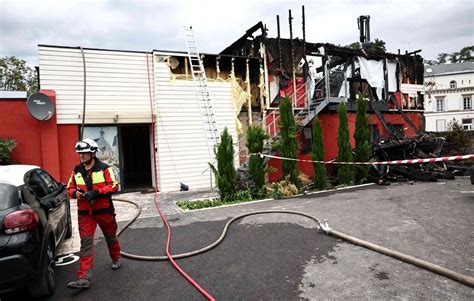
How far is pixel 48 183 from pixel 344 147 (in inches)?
355

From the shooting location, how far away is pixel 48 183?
4.80m

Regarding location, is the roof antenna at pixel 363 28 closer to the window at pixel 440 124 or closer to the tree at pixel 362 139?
the tree at pixel 362 139

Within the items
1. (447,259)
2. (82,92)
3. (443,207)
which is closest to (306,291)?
(447,259)

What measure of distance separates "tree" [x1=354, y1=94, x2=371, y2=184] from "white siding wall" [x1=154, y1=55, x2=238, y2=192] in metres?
5.42

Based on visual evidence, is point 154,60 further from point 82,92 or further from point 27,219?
point 27,219

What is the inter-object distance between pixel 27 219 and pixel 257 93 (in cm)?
1105

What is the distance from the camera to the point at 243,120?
517 inches


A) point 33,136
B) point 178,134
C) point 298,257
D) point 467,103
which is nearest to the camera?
point 298,257

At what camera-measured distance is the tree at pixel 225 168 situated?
28.6ft

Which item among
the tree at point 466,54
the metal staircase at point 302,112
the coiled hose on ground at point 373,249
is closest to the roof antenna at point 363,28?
the metal staircase at point 302,112

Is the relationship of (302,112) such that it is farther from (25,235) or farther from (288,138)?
Result: (25,235)

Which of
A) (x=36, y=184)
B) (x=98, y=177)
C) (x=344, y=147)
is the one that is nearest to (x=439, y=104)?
(x=344, y=147)

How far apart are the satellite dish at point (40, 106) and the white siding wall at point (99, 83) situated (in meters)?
0.55

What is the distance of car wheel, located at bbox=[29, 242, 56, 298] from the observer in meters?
3.34
